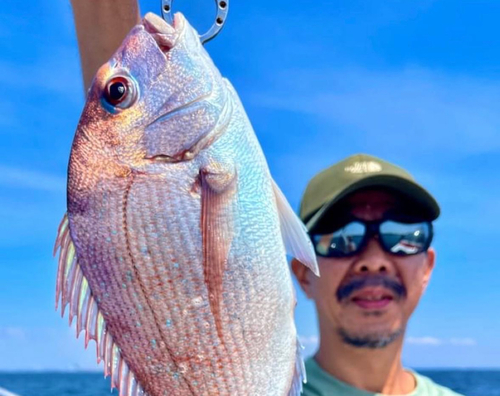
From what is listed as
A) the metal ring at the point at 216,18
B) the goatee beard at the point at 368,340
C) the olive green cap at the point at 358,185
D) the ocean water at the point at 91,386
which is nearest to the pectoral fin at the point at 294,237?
the metal ring at the point at 216,18

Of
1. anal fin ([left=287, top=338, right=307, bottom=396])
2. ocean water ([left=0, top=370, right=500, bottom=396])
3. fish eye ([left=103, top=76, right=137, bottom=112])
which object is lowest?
anal fin ([left=287, top=338, right=307, bottom=396])

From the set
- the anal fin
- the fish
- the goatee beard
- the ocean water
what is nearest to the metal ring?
the fish

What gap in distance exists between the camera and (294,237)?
1747 millimetres

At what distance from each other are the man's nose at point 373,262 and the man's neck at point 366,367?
33 centimetres

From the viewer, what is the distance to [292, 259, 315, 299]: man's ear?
3132 mm

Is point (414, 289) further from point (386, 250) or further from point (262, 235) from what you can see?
point (262, 235)

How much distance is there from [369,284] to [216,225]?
143cm

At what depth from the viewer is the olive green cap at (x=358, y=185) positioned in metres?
2.84

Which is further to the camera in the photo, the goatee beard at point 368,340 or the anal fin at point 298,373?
the goatee beard at point 368,340

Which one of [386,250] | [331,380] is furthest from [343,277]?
[331,380]

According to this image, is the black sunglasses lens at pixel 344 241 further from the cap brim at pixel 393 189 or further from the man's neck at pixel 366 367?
the man's neck at pixel 366 367

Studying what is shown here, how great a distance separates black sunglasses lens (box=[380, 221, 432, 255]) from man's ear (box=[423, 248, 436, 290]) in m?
0.12

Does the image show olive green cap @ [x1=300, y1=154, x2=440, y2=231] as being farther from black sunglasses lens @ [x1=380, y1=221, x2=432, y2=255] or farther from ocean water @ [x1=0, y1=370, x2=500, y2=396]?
ocean water @ [x1=0, y1=370, x2=500, y2=396]

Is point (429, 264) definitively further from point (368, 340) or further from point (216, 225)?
point (216, 225)
